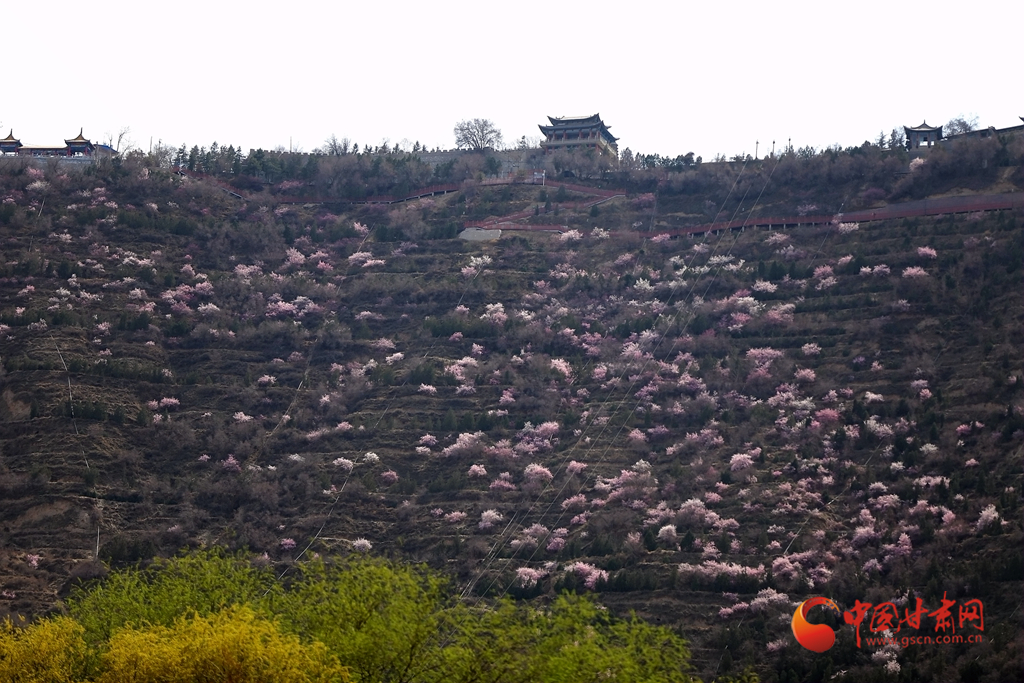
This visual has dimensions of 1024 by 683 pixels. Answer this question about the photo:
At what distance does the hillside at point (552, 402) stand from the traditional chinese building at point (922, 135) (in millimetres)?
10324

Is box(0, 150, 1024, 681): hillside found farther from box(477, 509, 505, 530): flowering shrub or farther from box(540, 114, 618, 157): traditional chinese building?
box(540, 114, 618, 157): traditional chinese building

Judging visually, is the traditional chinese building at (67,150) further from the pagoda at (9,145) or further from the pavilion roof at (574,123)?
the pavilion roof at (574,123)

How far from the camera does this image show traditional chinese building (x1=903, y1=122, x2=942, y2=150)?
72.1 m

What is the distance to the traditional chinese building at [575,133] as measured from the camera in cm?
8244

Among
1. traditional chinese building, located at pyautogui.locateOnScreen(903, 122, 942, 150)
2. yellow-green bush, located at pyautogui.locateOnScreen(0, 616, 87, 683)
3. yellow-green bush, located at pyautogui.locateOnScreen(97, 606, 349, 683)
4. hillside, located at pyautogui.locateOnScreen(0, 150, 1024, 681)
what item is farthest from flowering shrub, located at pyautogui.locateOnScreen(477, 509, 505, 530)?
traditional chinese building, located at pyautogui.locateOnScreen(903, 122, 942, 150)

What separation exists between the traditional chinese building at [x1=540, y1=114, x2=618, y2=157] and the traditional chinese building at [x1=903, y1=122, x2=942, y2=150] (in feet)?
67.2

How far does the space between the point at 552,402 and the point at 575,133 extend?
36.8m

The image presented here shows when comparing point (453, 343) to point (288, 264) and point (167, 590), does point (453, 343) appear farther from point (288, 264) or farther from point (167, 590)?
point (167, 590)

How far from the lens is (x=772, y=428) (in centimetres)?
4659

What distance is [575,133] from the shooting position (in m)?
83.2

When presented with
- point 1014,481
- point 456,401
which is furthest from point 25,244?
point 1014,481

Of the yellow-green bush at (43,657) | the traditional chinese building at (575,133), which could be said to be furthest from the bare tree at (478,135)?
the yellow-green bush at (43,657)

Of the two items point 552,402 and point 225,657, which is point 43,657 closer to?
point 225,657

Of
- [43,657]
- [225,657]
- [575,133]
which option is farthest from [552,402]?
[575,133]
